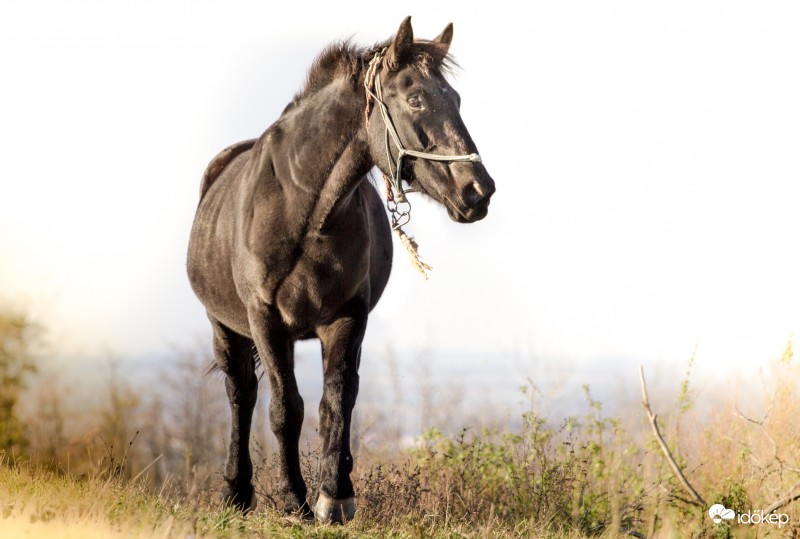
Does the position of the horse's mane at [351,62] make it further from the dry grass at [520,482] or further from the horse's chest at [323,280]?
the dry grass at [520,482]

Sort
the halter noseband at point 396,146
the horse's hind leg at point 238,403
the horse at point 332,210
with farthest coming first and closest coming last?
the horse's hind leg at point 238,403 < the horse at point 332,210 < the halter noseband at point 396,146

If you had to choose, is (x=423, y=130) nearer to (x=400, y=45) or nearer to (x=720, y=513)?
(x=400, y=45)

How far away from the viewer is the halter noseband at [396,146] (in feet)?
19.0

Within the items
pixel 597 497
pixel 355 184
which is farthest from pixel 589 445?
pixel 355 184

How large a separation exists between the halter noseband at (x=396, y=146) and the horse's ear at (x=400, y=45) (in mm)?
141

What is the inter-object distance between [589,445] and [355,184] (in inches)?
156

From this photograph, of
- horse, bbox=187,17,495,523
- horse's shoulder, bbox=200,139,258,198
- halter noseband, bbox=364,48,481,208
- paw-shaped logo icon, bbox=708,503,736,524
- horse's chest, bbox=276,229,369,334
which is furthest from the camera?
horse's shoulder, bbox=200,139,258,198

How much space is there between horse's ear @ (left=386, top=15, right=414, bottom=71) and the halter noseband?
0.46 feet

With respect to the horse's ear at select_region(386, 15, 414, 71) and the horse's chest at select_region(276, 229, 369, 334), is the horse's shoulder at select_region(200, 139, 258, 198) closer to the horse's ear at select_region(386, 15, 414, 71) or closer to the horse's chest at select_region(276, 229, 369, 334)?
the horse's chest at select_region(276, 229, 369, 334)

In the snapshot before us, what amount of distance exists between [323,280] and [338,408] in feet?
3.04

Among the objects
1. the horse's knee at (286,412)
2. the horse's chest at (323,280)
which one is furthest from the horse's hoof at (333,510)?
the horse's chest at (323,280)

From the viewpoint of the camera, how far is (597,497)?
28.0 ft

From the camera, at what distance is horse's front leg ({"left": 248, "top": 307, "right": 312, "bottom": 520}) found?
675cm

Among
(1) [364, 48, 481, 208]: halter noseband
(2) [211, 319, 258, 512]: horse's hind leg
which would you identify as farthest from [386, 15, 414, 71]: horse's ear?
(2) [211, 319, 258, 512]: horse's hind leg
